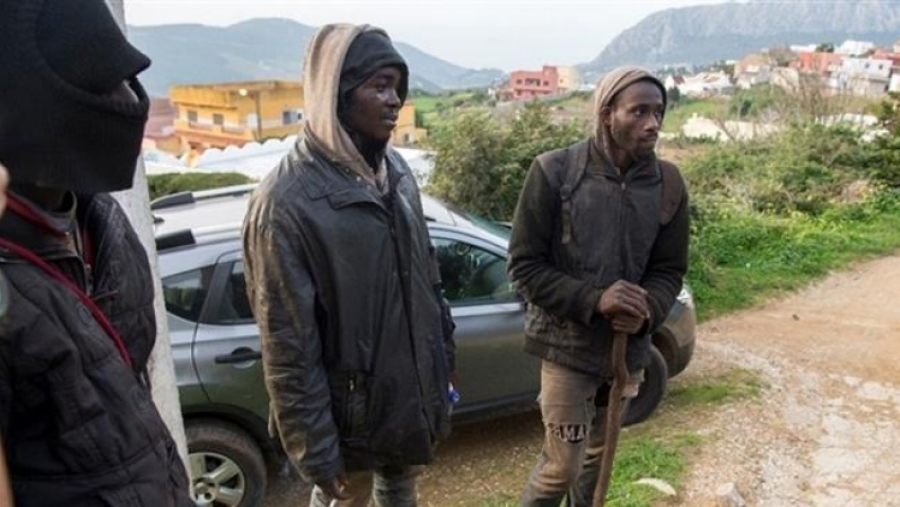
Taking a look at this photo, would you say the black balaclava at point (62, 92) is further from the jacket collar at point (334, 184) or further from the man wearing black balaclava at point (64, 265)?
the jacket collar at point (334, 184)

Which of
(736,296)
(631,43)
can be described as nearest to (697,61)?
(631,43)

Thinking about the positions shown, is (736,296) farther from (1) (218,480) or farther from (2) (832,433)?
(1) (218,480)

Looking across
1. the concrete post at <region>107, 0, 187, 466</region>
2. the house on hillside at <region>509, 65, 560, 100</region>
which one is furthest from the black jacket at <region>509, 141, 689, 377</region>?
the house on hillside at <region>509, 65, 560, 100</region>

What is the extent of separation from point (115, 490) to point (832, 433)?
4.53 meters

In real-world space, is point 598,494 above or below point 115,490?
below

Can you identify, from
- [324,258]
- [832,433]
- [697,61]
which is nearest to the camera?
[324,258]

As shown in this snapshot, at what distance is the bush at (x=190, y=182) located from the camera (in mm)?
12641

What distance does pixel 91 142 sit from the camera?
1.18m

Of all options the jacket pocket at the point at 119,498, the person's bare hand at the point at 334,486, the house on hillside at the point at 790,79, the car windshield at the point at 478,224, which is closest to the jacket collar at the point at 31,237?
the jacket pocket at the point at 119,498

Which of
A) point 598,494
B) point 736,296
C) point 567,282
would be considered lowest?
point 736,296

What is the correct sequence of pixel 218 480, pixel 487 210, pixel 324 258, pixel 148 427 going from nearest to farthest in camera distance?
pixel 148 427, pixel 324 258, pixel 218 480, pixel 487 210

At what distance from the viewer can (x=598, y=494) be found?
276 cm

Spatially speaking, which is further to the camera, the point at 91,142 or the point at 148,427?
the point at 148,427

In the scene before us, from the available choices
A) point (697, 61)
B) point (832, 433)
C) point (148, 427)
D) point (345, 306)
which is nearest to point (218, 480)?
point (345, 306)
